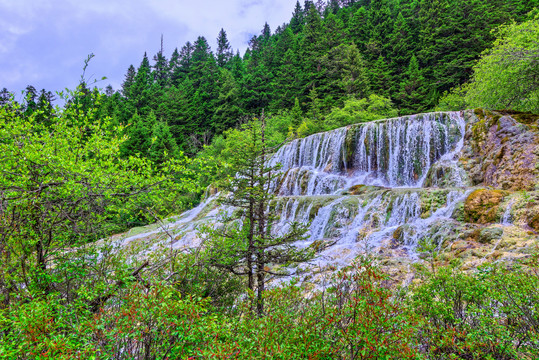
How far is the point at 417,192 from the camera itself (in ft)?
34.7

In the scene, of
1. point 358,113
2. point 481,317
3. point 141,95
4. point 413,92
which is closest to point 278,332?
point 481,317

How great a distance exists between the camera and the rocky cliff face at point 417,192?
7.66m

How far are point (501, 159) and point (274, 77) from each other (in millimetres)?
35879

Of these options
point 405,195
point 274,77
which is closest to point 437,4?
point 274,77

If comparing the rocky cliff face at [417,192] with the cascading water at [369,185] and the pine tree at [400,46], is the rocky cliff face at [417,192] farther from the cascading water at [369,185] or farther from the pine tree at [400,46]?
the pine tree at [400,46]

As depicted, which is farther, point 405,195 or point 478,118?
point 478,118

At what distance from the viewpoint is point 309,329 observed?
2.80 m

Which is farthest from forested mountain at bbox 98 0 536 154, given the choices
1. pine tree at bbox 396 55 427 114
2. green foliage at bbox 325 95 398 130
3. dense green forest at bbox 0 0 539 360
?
dense green forest at bbox 0 0 539 360

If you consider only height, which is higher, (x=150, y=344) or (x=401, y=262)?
(x=150, y=344)

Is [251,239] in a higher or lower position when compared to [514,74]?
lower

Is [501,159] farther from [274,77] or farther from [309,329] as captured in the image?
[274,77]

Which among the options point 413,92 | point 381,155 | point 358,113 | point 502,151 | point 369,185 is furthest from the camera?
point 413,92

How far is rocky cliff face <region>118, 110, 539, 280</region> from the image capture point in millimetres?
7660

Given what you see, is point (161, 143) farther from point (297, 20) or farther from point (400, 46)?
point (297, 20)
